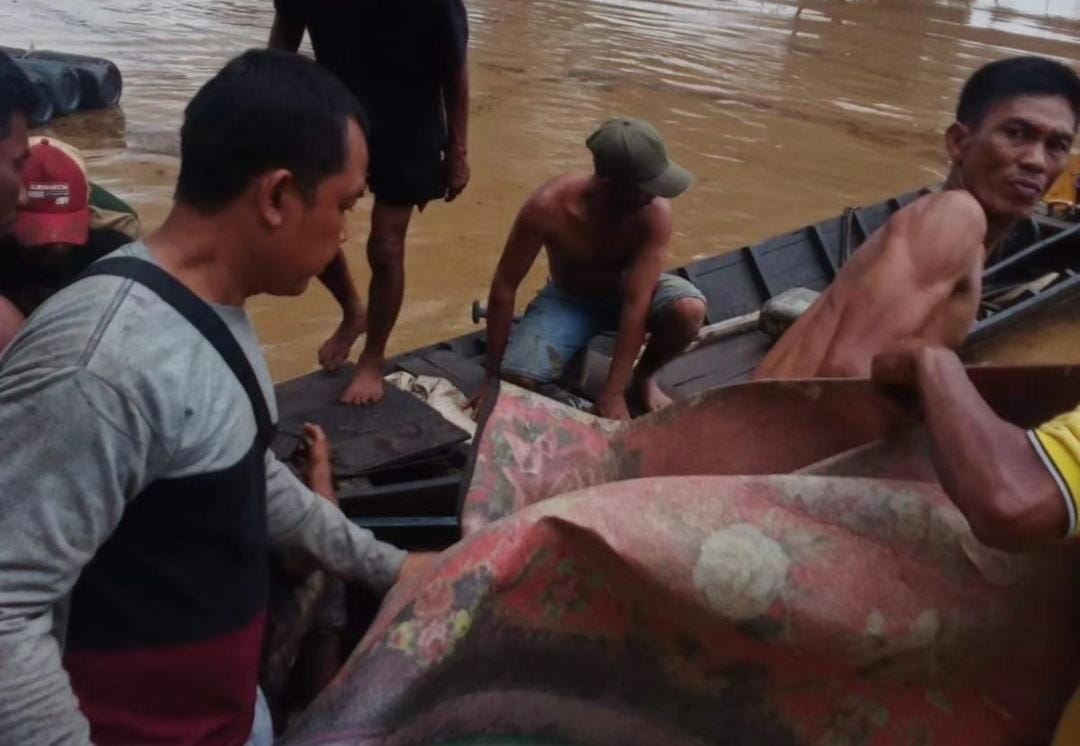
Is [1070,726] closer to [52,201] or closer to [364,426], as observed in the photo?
[364,426]

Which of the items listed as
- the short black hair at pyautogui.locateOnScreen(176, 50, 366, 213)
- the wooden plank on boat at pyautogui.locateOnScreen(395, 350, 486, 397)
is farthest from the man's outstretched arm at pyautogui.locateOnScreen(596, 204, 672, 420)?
the short black hair at pyautogui.locateOnScreen(176, 50, 366, 213)

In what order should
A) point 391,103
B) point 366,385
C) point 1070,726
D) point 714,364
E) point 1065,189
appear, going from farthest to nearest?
point 1065,189, point 714,364, point 391,103, point 366,385, point 1070,726

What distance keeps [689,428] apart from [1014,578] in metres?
0.67

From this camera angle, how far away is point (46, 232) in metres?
2.68

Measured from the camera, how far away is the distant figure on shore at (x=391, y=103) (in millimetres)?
3873

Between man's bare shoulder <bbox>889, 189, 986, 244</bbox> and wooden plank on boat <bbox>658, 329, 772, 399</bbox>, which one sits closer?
man's bare shoulder <bbox>889, 189, 986, 244</bbox>

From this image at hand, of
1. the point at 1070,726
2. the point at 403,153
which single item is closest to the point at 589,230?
the point at 403,153

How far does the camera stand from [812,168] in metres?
11.4

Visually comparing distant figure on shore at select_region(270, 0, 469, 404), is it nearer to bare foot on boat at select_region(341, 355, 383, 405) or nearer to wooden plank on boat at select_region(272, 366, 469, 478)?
bare foot on boat at select_region(341, 355, 383, 405)

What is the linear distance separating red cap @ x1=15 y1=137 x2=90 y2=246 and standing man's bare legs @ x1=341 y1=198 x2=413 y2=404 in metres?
1.27

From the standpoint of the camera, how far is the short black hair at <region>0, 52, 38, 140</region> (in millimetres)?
2262

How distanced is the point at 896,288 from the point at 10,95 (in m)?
2.02

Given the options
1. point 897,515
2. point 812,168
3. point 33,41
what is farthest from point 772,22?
point 897,515

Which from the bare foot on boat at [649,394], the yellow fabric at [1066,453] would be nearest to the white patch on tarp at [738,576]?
the yellow fabric at [1066,453]
